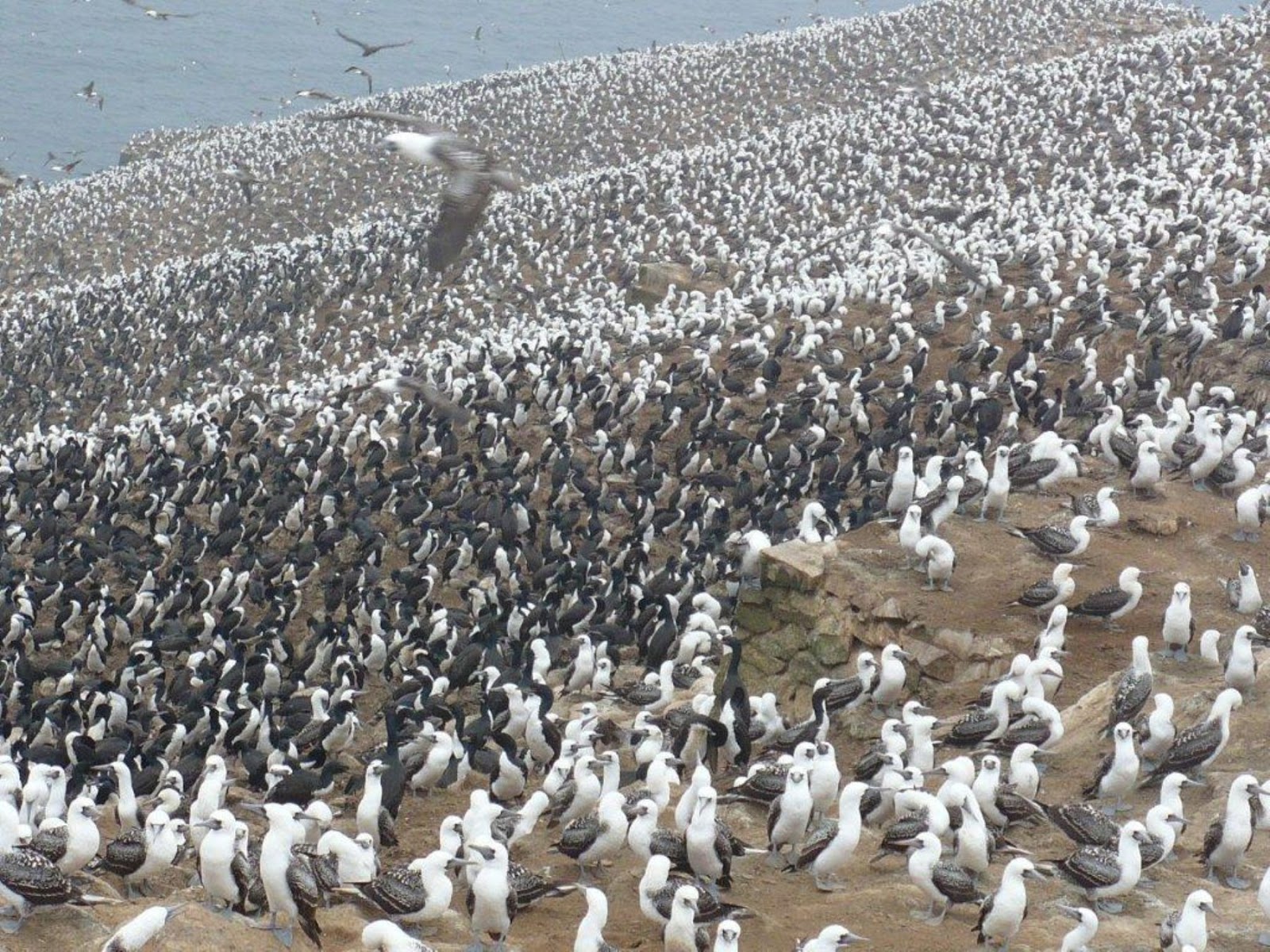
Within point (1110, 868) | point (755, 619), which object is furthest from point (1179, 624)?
point (755, 619)

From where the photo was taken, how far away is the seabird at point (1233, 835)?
9820mm

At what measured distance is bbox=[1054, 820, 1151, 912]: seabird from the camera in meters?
9.59

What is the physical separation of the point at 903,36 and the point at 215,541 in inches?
2130

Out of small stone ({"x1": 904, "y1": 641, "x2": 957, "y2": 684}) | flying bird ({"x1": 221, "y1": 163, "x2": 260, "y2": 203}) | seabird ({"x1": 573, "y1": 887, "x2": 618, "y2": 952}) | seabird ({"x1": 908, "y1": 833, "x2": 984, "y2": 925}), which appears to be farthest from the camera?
flying bird ({"x1": 221, "y1": 163, "x2": 260, "y2": 203})

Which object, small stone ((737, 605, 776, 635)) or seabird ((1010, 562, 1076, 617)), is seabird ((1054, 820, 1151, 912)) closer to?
seabird ((1010, 562, 1076, 617))

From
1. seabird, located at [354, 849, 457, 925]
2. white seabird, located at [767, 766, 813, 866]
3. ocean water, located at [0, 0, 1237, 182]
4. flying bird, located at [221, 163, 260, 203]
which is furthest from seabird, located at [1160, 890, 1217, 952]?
ocean water, located at [0, 0, 1237, 182]

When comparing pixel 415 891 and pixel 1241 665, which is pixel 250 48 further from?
pixel 415 891

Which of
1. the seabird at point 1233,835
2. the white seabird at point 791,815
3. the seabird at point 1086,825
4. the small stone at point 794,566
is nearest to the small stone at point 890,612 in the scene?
the small stone at point 794,566

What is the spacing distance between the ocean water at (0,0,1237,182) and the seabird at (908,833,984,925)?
295 feet

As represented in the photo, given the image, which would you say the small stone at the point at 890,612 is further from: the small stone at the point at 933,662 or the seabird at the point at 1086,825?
the seabird at the point at 1086,825

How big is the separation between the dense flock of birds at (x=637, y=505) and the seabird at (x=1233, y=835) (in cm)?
7

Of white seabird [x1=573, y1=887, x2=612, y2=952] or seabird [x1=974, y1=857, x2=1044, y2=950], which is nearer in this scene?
seabird [x1=974, y1=857, x2=1044, y2=950]

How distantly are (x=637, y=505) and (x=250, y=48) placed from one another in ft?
390

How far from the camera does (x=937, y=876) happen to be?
10.0 m
